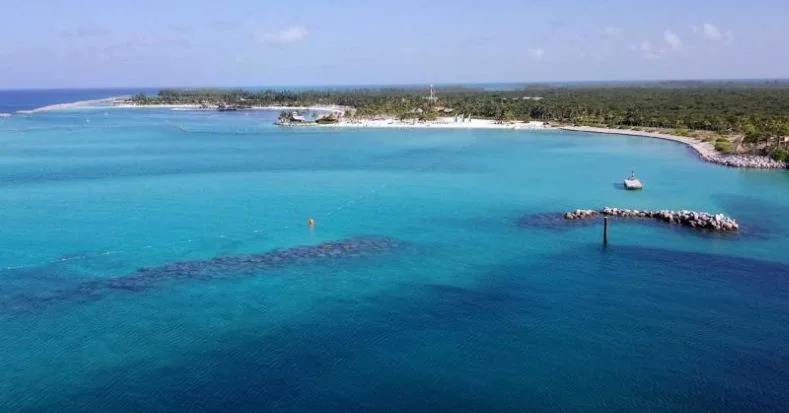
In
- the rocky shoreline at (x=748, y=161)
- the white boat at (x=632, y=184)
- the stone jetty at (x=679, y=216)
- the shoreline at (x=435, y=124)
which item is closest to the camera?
the stone jetty at (x=679, y=216)

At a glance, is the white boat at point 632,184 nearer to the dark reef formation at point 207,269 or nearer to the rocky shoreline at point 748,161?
the rocky shoreline at point 748,161

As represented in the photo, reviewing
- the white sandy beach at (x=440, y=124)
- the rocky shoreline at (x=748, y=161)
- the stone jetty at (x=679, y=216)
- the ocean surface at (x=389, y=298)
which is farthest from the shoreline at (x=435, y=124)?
the stone jetty at (x=679, y=216)

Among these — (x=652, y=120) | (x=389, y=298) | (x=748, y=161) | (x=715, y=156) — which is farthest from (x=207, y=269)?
(x=652, y=120)

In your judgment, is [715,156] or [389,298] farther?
[715,156]

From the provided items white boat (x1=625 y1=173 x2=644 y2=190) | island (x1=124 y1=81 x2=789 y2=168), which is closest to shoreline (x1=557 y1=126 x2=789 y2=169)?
island (x1=124 y1=81 x2=789 y2=168)

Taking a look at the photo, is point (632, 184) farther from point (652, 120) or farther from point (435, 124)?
point (435, 124)

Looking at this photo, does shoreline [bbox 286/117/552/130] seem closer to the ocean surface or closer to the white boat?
the ocean surface

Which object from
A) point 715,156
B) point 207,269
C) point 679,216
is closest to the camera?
point 207,269
